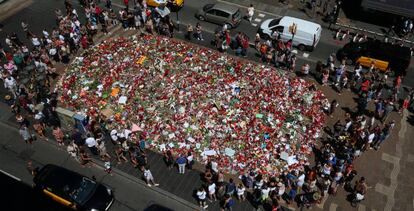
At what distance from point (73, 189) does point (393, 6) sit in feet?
92.8

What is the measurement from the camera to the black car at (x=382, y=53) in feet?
91.2

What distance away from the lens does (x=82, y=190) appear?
66.0ft

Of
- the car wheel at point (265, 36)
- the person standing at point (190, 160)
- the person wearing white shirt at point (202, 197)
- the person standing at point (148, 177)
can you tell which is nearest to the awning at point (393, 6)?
the car wheel at point (265, 36)

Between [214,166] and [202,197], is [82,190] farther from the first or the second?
[214,166]

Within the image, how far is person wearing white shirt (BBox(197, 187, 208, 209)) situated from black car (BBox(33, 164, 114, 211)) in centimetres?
468

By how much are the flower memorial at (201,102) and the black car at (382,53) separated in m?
4.76

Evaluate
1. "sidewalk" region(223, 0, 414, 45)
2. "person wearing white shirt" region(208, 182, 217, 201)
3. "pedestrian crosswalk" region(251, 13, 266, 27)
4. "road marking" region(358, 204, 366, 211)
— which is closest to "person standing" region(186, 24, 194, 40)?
"pedestrian crosswalk" region(251, 13, 266, 27)

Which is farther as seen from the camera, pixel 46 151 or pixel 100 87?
pixel 100 87

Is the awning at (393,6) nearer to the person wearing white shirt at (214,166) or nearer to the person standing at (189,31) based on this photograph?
the person standing at (189,31)

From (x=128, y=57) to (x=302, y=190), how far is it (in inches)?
632

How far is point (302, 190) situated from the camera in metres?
21.1

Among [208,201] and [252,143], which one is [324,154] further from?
[208,201]

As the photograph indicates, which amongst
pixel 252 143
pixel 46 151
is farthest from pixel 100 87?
pixel 252 143

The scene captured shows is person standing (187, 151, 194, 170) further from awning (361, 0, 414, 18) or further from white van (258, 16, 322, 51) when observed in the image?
awning (361, 0, 414, 18)
